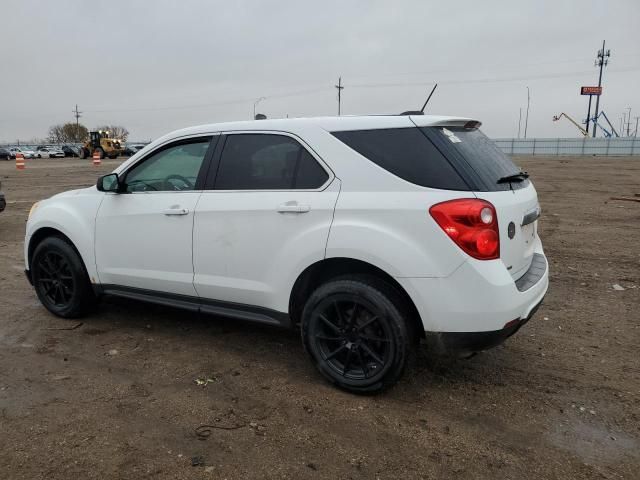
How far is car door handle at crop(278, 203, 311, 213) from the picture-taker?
11.0ft

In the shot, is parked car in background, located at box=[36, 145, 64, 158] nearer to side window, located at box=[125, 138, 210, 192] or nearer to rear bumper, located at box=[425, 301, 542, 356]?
side window, located at box=[125, 138, 210, 192]

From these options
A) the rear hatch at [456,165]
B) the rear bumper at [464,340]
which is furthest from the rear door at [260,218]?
the rear bumper at [464,340]

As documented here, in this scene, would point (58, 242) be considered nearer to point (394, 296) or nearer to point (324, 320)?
point (324, 320)

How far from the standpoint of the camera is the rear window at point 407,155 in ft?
9.95

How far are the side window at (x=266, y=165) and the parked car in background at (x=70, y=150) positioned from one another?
200 ft

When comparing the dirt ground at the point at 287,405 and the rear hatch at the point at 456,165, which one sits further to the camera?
the rear hatch at the point at 456,165

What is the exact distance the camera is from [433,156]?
3096 mm

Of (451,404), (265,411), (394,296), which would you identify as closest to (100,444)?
(265,411)

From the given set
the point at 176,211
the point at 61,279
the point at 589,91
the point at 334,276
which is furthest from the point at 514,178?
the point at 589,91

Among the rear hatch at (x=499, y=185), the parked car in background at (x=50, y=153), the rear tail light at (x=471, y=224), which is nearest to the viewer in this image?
the rear tail light at (x=471, y=224)

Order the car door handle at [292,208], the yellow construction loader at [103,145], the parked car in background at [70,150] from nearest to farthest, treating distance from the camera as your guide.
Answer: the car door handle at [292,208] < the yellow construction loader at [103,145] < the parked car in background at [70,150]

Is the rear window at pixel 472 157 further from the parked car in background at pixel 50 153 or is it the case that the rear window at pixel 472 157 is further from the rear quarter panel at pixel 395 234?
the parked car in background at pixel 50 153

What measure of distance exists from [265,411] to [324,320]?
67 centimetres

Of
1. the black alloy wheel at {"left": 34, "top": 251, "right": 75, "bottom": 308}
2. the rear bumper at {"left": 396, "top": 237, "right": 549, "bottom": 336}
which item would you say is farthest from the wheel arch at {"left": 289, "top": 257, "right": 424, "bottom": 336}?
the black alloy wheel at {"left": 34, "top": 251, "right": 75, "bottom": 308}
